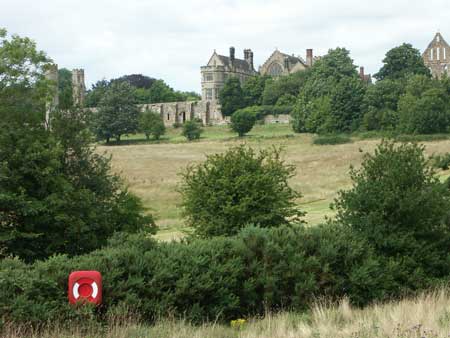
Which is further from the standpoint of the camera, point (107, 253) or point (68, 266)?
point (107, 253)

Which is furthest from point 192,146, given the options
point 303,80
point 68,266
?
point 68,266

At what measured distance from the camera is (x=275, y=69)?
141 m

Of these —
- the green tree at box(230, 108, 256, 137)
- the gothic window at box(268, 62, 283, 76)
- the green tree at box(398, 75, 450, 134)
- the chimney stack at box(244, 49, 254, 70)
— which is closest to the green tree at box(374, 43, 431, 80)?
the green tree at box(230, 108, 256, 137)

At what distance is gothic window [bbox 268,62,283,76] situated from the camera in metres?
139

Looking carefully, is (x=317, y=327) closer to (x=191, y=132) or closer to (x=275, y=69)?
(x=191, y=132)

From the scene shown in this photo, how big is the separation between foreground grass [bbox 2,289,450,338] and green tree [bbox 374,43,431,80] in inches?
3692

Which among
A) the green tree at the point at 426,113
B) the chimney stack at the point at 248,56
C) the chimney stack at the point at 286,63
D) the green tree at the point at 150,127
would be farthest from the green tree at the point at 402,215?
the chimney stack at the point at 248,56

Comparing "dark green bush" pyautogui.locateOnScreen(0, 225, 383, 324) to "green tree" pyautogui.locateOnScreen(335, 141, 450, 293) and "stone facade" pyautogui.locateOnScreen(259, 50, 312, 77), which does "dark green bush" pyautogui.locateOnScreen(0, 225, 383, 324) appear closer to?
"green tree" pyautogui.locateOnScreen(335, 141, 450, 293)

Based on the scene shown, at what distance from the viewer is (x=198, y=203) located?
21.3m

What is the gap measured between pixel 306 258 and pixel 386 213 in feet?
9.62

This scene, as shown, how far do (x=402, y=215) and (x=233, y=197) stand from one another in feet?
21.1

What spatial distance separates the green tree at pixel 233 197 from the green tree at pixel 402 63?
8429cm

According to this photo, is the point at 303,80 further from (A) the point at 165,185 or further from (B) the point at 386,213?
(B) the point at 386,213

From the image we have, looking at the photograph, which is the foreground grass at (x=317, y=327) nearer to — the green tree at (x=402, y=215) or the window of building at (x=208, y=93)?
the green tree at (x=402, y=215)
